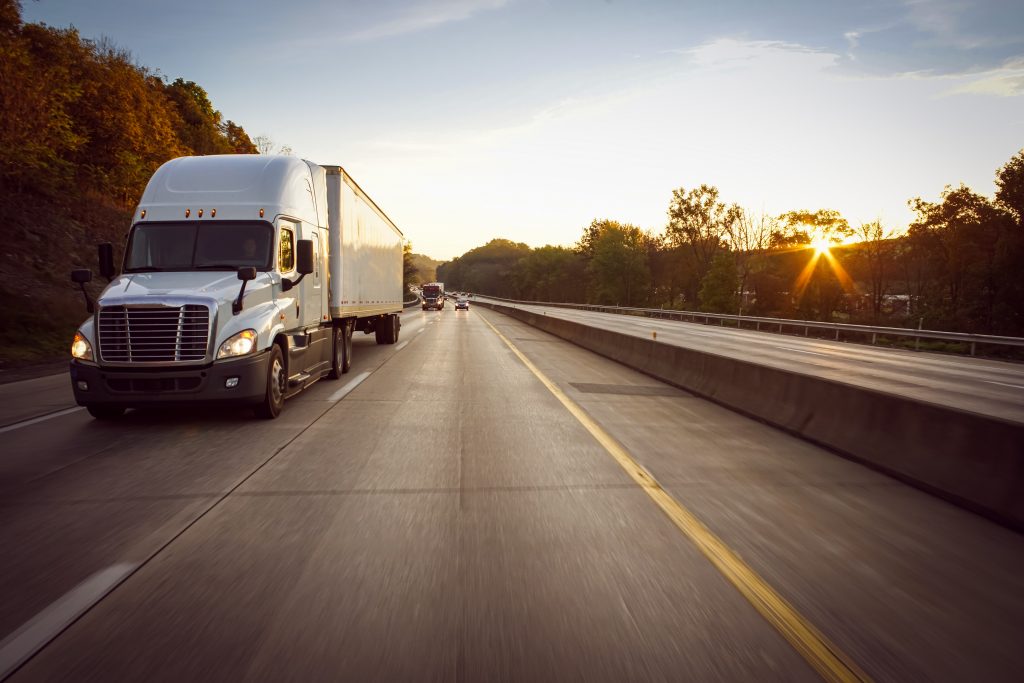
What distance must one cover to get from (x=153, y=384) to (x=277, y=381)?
1608mm

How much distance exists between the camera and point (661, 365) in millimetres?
15453

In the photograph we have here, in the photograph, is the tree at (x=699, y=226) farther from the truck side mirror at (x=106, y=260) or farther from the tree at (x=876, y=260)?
the truck side mirror at (x=106, y=260)

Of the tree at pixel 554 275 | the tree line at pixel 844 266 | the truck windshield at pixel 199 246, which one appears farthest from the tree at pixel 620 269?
the truck windshield at pixel 199 246

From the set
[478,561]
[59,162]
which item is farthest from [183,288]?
[59,162]

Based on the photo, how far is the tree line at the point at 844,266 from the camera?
4722cm

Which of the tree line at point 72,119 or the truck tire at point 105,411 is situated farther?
the tree line at point 72,119

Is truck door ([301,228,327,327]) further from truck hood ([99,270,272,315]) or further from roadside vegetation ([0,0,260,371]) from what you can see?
roadside vegetation ([0,0,260,371])

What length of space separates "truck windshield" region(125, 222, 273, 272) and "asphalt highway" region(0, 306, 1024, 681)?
2382 mm

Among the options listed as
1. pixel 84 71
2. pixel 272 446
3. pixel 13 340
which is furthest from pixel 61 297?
pixel 272 446

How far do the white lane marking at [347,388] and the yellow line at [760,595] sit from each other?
19.7ft

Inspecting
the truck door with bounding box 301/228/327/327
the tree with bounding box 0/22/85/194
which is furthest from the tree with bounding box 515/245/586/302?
the truck door with bounding box 301/228/327/327

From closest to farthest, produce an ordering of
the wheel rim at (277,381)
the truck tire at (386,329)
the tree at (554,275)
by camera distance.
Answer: the wheel rim at (277,381), the truck tire at (386,329), the tree at (554,275)

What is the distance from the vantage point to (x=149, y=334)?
8.06 metres

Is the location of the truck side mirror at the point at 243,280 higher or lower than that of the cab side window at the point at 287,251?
lower
